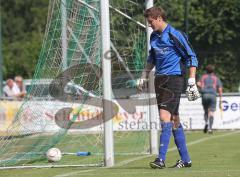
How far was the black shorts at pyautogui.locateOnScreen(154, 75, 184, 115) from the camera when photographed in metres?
9.83

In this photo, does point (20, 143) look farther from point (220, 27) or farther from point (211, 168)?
point (220, 27)

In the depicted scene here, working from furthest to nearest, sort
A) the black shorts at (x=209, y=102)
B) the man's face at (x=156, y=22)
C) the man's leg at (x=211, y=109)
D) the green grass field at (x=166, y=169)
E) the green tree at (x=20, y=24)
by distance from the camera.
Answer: the green tree at (x=20, y=24)
the black shorts at (x=209, y=102)
the man's leg at (x=211, y=109)
the man's face at (x=156, y=22)
the green grass field at (x=166, y=169)

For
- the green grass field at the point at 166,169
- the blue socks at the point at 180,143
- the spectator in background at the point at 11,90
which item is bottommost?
the green grass field at the point at 166,169

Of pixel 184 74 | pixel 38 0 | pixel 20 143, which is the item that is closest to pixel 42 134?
pixel 20 143

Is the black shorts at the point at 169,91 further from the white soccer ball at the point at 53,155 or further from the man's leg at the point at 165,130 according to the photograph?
the white soccer ball at the point at 53,155

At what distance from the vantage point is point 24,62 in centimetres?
6084

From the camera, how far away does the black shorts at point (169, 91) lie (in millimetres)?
9828

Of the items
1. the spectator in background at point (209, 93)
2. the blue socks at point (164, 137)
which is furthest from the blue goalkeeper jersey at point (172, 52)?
the spectator in background at point (209, 93)

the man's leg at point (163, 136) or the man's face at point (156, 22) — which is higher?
the man's face at point (156, 22)

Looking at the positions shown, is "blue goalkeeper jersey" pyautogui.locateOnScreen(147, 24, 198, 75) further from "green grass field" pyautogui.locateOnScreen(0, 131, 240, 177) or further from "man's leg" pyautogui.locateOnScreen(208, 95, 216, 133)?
"man's leg" pyautogui.locateOnScreen(208, 95, 216, 133)

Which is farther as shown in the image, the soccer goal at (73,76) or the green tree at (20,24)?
the green tree at (20,24)

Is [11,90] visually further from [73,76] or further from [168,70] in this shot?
[168,70]

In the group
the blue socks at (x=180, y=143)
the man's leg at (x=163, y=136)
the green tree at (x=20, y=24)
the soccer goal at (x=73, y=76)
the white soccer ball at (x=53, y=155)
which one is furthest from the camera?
the green tree at (x=20, y=24)

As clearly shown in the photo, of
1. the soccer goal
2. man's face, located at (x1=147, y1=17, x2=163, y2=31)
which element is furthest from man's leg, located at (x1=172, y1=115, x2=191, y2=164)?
man's face, located at (x1=147, y1=17, x2=163, y2=31)
